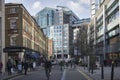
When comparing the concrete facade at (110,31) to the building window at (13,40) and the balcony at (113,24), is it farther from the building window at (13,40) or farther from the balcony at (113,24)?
the building window at (13,40)

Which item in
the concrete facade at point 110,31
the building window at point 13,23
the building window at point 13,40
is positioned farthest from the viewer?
the concrete facade at point 110,31

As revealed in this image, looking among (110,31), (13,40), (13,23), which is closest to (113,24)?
(110,31)

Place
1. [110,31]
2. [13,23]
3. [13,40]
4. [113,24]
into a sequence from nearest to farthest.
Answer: [13,40] → [13,23] → [113,24] → [110,31]

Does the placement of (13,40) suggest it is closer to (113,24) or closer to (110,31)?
(113,24)

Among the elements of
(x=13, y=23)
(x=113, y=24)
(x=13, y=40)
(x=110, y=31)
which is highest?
(x=113, y=24)

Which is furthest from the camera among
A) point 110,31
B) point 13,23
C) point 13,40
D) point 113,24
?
point 110,31

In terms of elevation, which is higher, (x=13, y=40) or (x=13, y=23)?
(x=13, y=23)

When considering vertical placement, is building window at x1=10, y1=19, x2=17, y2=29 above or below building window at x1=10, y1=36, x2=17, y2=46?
above

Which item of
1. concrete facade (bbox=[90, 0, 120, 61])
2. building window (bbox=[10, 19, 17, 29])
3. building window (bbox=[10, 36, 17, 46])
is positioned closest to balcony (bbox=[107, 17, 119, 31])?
concrete facade (bbox=[90, 0, 120, 61])

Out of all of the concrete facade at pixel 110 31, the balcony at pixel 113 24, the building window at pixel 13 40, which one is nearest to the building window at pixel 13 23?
the building window at pixel 13 40

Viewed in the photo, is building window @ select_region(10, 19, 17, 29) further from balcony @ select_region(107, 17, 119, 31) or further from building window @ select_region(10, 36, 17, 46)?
balcony @ select_region(107, 17, 119, 31)

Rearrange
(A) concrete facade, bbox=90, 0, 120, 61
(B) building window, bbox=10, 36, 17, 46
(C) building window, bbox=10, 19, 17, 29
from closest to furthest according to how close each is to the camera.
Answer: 1. (B) building window, bbox=10, 36, 17, 46
2. (C) building window, bbox=10, 19, 17, 29
3. (A) concrete facade, bbox=90, 0, 120, 61

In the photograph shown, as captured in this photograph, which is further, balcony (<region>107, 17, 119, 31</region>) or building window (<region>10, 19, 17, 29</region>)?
balcony (<region>107, 17, 119, 31</region>)

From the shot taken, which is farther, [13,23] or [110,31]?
[110,31]
